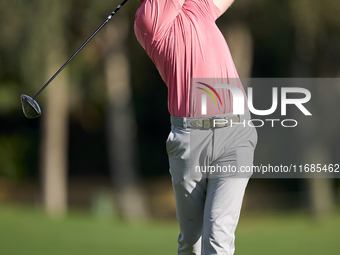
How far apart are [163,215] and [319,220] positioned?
446 cm

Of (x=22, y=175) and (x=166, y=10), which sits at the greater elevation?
(x=166, y=10)

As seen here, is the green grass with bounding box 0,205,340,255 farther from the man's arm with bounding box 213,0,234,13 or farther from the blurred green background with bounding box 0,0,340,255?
the man's arm with bounding box 213,0,234,13

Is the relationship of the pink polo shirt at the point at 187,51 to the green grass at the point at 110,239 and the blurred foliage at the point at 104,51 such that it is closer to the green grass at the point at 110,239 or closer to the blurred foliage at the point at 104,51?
the green grass at the point at 110,239

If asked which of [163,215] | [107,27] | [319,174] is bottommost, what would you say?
[163,215]

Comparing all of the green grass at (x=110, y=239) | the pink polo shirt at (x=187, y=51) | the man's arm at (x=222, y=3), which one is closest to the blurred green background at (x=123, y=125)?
the green grass at (x=110, y=239)

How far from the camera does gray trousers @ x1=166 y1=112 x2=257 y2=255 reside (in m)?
3.41

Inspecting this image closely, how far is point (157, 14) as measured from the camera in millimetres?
3447

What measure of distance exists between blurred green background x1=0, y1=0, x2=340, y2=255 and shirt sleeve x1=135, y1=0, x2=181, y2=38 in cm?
546

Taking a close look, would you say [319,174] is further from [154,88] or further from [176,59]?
[176,59]

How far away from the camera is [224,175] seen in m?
3.45

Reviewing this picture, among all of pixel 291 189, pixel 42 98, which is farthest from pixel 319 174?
pixel 42 98

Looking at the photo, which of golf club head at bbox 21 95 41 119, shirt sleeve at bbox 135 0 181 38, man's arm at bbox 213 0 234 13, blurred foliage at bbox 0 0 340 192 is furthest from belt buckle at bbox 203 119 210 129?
blurred foliage at bbox 0 0 340 192

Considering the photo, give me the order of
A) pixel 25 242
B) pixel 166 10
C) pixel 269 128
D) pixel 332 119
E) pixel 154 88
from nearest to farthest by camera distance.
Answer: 1. pixel 166 10
2. pixel 25 242
3. pixel 332 119
4. pixel 269 128
5. pixel 154 88

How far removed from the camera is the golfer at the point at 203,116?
344 centimetres
